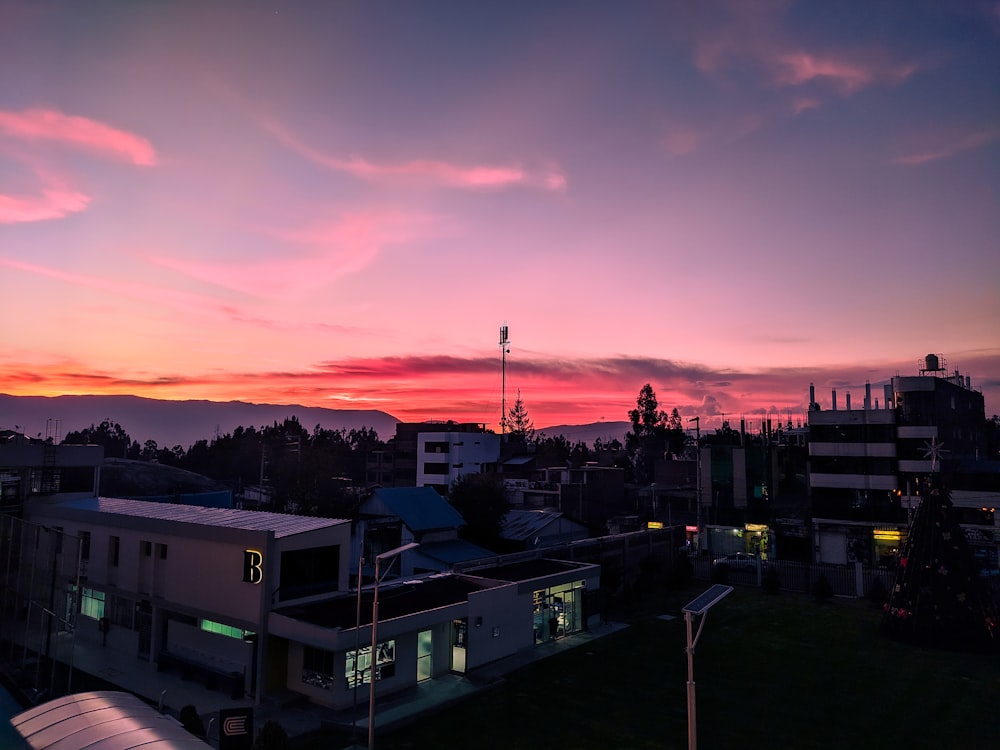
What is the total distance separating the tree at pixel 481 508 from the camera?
6125 centimetres

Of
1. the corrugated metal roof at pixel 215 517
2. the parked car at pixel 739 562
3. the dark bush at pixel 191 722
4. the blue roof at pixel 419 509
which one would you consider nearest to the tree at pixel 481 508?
the blue roof at pixel 419 509

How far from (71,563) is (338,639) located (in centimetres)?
2367

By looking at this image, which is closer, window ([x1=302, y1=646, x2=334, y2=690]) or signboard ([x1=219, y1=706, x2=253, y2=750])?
signboard ([x1=219, y1=706, x2=253, y2=750])

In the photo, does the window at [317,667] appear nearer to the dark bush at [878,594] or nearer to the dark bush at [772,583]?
the dark bush at [772,583]

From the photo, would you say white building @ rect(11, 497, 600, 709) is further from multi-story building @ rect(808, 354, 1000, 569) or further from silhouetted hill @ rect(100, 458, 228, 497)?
silhouetted hill @ rect(100, 458, 228, 497)

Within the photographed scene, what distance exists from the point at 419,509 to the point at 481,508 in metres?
9.36

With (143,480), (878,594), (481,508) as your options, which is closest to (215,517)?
(481,508)

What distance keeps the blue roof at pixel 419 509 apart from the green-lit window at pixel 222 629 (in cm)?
2078

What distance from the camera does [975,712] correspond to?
92.0 ft

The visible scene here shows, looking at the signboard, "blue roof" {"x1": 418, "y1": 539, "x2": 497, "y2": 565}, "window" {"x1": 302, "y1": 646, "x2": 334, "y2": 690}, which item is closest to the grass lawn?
"window" {"x1": 302, "y1": 646, "x2": 334, "y2": 690}

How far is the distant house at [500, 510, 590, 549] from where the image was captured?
200 feet

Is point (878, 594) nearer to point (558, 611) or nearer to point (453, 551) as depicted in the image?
point (558, 611)

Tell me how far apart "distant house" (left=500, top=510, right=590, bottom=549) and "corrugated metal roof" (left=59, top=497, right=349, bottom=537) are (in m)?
27.5

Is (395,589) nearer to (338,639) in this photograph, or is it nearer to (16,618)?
Answer: (338,639)
